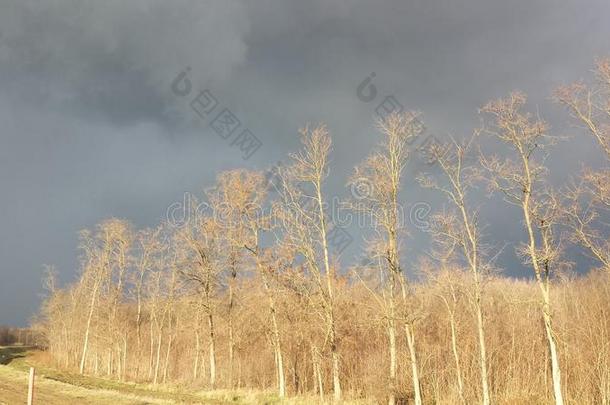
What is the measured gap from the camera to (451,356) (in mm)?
32750

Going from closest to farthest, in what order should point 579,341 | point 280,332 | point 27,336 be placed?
point 579,341
point 280,332
point 27,336

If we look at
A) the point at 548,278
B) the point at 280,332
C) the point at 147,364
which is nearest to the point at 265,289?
the point at 280,332

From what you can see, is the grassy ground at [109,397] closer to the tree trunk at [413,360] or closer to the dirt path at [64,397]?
the dirt path at [64,397]

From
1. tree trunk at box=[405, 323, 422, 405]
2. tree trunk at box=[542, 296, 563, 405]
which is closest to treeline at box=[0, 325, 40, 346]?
tree trunk at box=[405, 323, 422, 405]

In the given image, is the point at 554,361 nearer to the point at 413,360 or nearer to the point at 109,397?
the point at 413,360

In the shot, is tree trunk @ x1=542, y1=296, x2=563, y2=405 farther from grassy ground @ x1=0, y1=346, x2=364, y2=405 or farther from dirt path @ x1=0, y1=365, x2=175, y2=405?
dirt path @ x1=0, y1=365, x2=175, y2=405

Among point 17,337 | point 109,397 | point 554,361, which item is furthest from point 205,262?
point 17,337

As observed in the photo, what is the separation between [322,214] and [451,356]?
13.3 m

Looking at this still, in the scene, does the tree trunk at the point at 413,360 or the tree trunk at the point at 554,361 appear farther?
the tree trunk at the point at 413,360

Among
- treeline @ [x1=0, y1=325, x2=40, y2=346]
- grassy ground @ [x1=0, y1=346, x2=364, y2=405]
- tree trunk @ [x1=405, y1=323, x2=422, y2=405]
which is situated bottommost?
grassy ground @ [x1=0, y1=346, x2=364, y2=405]

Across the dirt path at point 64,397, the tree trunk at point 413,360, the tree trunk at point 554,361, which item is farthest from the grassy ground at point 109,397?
the tree trunk at point 554,361

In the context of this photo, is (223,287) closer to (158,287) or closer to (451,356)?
(158,287)

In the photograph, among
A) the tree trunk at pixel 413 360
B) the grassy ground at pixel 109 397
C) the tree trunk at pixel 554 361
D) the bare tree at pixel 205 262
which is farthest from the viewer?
the bare tree at pixel 205 262

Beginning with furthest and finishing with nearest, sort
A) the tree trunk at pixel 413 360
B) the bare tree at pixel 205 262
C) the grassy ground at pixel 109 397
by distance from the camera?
the bare tree at pixel 205 262 < the grassy ground at pixel 109 397 < the tree trunk at pixel 413 360
